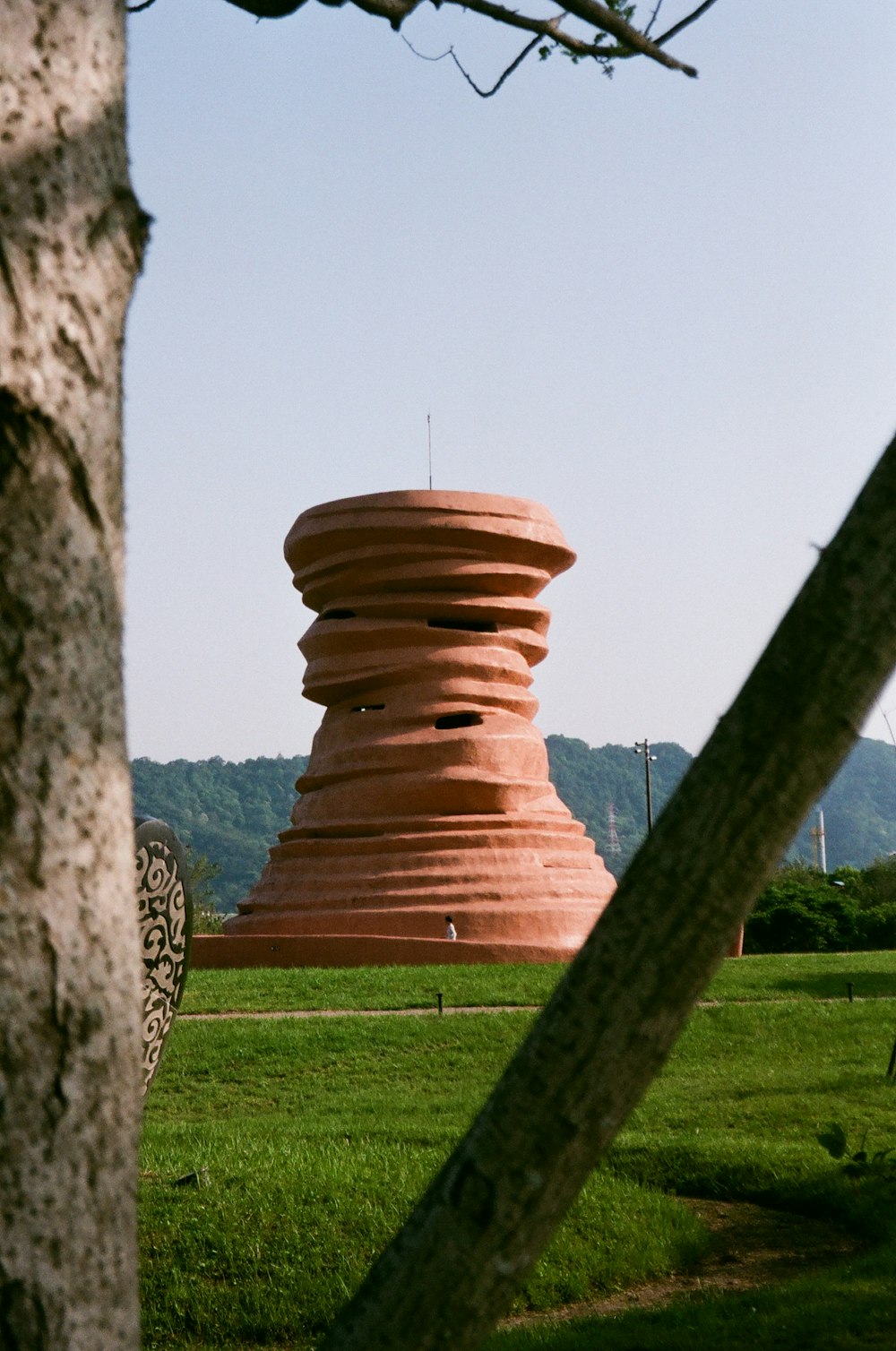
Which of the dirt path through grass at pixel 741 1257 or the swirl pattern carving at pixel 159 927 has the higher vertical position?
the swirl pattern carving at pixel 159 927

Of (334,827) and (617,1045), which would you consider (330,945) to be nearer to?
(334,827)

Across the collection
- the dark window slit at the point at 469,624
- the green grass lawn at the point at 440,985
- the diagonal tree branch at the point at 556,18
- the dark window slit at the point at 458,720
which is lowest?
the green grass lawn at the point at 440,985

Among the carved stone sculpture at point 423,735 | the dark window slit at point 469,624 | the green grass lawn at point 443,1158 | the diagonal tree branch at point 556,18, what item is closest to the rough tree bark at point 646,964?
the diagonal tree branch at point 556,18

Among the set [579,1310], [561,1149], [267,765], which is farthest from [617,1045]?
[267,765]

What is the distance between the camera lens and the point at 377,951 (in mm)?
20141

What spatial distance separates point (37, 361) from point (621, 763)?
128 meters

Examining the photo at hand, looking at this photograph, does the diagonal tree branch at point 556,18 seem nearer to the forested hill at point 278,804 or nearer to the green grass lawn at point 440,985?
the green grass lawn at point 440,985

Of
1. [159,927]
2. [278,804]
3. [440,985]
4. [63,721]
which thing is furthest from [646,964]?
[278,804]

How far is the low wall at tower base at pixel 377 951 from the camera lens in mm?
19922

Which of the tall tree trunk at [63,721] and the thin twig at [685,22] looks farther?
the thin twig at [685,22]

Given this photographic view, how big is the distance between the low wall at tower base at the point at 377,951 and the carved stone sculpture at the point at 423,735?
31cm

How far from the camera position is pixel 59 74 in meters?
1.79

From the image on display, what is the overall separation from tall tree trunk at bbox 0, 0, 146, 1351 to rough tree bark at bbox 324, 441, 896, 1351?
38cm

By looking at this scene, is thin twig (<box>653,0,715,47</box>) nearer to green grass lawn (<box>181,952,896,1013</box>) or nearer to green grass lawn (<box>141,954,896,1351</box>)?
green grass lawn (<box>141,954,896,1351</box>)
